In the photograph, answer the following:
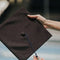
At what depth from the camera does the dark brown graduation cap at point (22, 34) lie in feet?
7.13

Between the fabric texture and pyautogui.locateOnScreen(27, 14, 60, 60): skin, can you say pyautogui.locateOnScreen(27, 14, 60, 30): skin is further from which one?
the fabric texture

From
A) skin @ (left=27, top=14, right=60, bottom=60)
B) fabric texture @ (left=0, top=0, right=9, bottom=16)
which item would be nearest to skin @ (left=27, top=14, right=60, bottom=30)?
skin @ (left=27, top=14, right=60, bottom=60)

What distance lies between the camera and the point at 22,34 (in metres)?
2.19

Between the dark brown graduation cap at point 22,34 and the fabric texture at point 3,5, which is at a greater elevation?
the dark brown graduation cap at point 22,34

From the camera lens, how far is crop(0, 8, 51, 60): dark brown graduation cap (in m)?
2.17

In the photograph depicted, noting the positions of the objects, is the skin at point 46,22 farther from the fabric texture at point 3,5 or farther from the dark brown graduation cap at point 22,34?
the fabric texture at point 3,5

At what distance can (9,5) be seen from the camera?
3.51 metres

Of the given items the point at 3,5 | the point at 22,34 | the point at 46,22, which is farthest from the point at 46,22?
the point at 3,5

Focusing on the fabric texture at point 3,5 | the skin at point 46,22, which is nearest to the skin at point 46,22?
the skin at point 46,22

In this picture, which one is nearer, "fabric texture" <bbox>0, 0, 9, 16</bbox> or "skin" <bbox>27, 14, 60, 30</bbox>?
"skin" <bbox>27, 14, 60, 30</bbox>

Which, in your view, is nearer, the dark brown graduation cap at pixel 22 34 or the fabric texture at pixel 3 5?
A: the dark brown graduation cap at pixel 22 34

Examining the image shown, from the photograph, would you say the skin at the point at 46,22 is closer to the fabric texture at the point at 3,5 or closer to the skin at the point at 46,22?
the skin at the point at 46,22

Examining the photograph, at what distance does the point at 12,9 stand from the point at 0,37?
4.62ft

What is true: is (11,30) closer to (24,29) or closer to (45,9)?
(24,29)
